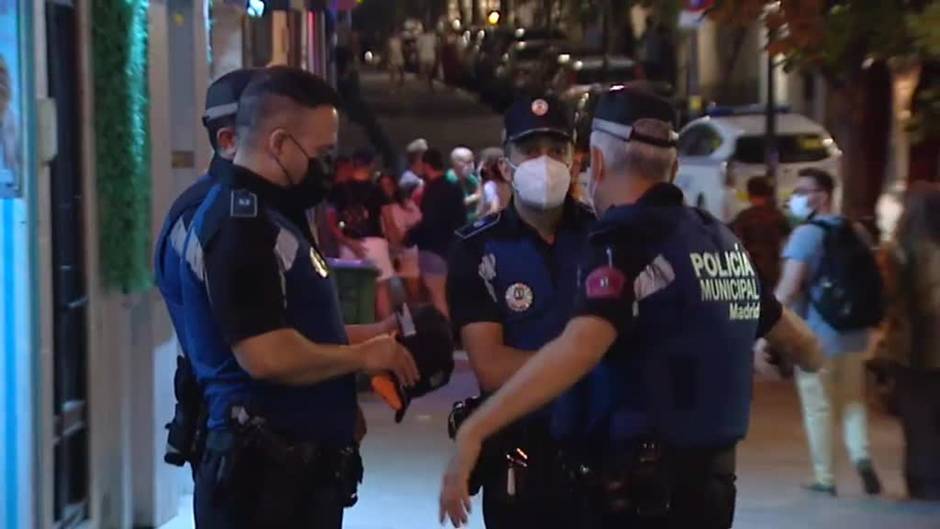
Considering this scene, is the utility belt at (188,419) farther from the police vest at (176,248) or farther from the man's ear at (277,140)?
the man's ear at (277,140)

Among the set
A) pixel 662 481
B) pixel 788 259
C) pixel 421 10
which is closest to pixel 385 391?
pixel 662 481

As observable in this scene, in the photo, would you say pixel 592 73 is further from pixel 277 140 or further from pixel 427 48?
pixel 277 140

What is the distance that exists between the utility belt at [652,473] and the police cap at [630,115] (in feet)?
2.34

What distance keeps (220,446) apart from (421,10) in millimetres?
46708

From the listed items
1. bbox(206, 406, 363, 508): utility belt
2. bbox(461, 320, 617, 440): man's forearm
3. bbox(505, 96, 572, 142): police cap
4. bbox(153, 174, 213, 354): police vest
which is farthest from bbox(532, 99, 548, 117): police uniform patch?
bbox(461, 320, 617, 440): man's forearm

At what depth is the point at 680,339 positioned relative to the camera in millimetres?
3988

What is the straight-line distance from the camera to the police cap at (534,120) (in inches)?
205

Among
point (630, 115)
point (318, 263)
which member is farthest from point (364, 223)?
point (630, 115)

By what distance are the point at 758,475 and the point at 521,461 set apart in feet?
17.7

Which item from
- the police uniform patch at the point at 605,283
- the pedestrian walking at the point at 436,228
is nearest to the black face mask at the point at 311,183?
the police uniform patch at the point at 605,283

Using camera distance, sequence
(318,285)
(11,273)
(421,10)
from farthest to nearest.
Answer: (421,10) → (11,273) → (318,285)

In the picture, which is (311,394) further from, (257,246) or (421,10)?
(421,10)

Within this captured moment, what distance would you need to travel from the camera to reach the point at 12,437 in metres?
6.23

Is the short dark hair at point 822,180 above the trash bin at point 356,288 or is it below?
above
